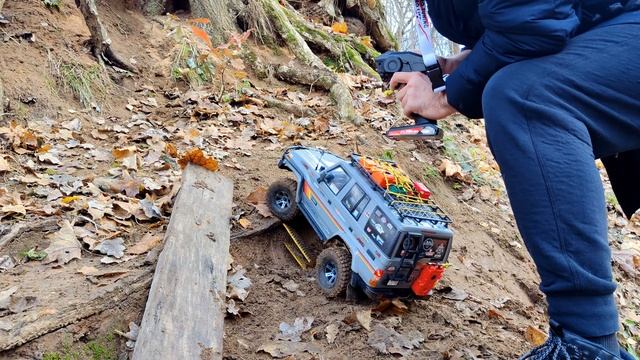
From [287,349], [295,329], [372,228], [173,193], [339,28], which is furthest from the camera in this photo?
[339,28]

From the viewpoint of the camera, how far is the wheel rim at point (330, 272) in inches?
152

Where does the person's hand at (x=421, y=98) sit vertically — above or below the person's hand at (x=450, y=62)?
below

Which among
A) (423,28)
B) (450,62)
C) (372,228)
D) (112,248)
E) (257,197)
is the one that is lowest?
(257,197)

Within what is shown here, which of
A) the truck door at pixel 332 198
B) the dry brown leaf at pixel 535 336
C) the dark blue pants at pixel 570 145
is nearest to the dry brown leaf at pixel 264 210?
the truck door at pixel 332 198

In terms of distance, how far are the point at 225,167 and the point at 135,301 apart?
8.14ft

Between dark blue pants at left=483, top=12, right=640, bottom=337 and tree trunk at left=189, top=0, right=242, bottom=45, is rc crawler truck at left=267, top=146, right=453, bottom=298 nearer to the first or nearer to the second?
dark blue pants at left=483, top=12, right=640, bottom=337

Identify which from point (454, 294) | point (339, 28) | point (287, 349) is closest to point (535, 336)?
point (454, 294)

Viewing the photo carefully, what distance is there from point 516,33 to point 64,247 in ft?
9.72

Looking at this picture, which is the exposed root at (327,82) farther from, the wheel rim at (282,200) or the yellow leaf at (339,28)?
the wheel rim at (282,200)

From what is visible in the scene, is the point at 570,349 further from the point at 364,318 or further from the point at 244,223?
the point at 244,223

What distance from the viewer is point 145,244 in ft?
12.0

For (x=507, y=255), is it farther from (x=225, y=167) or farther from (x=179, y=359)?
(x=179, y=359)

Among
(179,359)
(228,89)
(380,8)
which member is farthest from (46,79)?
(380,8)

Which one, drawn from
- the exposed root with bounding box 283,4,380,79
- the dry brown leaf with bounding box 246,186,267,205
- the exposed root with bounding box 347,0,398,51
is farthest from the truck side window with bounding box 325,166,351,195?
the exposed root with bounding box 347,0,398,51
